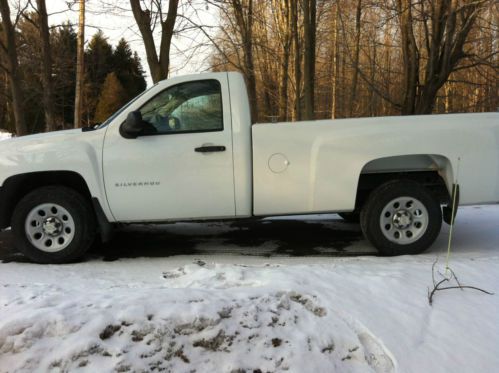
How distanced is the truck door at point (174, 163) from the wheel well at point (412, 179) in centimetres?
158

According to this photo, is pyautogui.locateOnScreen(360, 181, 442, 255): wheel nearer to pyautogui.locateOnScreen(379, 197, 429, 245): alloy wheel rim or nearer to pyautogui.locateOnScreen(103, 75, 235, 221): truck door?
pyautogui.locateOnScreen(379, 197, 429, 245): alloy wheel rim

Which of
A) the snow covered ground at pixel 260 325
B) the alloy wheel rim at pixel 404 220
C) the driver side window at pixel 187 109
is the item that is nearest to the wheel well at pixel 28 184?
the driver side window at pixel 187 109

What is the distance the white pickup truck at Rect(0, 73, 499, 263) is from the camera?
16.4ft

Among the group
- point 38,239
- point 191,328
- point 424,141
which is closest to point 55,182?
point 38,239

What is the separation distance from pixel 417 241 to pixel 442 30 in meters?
7.68

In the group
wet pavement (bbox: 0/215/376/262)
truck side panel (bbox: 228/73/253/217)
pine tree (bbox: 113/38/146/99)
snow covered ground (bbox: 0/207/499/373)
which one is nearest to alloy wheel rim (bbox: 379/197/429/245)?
wet pavement (bbox: 0/215/376/262)

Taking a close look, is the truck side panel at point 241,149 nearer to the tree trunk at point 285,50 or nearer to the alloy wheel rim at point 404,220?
the alloy wheel rim at point 404,220

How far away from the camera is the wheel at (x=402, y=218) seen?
205 inches

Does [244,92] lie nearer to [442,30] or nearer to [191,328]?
[191,328]

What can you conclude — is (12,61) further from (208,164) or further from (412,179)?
(412,179)

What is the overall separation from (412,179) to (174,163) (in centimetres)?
275

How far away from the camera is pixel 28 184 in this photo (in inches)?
207

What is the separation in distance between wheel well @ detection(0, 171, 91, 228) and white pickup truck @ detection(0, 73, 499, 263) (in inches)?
0.6

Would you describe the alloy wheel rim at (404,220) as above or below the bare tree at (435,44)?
below
